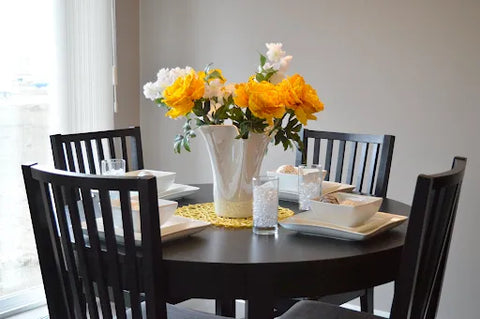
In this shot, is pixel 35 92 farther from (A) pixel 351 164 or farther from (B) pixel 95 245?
(B) pixel 95 245

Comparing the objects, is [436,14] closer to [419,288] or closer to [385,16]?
[385,16]

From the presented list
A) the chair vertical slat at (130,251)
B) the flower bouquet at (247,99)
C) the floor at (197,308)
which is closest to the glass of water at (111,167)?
the flower bouquet at (247,99)

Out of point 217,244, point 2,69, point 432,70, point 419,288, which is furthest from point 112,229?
point 432,70

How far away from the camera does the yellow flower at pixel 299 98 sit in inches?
65.8

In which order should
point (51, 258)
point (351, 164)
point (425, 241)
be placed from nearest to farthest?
point (425, 241)
point (51, 258)
point (351, 164)

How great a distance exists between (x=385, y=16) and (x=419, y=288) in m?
1.80

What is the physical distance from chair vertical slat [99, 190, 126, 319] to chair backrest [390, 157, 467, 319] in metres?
0.67

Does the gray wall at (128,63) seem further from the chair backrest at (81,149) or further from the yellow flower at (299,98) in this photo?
the yellow flower at (299,98)

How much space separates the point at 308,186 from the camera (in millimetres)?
1922

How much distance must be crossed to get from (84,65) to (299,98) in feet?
5.90

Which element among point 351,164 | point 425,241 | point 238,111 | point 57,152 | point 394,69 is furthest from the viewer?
point 394,69

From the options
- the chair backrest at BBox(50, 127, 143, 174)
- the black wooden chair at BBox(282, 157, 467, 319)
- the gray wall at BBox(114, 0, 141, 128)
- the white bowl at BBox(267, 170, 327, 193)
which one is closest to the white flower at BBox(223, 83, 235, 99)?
the white bowl at BBox(267, 170, 327, 193)

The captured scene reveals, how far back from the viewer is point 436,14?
2740 millimetres

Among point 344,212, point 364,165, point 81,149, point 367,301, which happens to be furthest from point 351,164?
point 81,149
